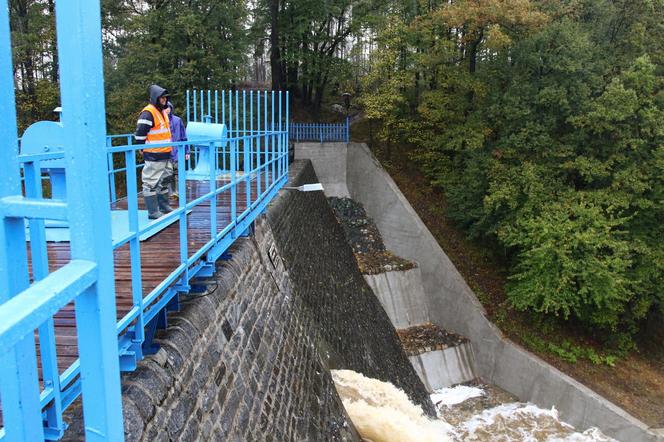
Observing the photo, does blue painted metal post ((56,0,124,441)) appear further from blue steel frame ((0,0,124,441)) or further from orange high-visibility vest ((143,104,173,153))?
orange high-visibility vest ((143,104,173,153))

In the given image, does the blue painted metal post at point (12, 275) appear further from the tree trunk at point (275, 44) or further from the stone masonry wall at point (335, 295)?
the tree trunk at point (275, 44)

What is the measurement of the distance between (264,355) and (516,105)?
10608mm

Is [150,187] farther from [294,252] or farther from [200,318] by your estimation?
[294,252]

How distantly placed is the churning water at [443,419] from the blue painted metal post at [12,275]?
20.4 ft

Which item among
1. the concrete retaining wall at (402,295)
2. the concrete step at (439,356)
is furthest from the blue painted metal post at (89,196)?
the concrete retaining wall at (402,295)

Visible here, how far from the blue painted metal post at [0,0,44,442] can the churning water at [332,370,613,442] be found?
6.21 m

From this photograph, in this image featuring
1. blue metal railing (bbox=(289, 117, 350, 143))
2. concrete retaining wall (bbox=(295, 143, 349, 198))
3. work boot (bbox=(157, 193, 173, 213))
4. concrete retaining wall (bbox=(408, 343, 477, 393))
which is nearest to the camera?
work boot (bbox=(157, 193, 173, 213))

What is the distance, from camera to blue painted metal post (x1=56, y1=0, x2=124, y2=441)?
1.34 metres

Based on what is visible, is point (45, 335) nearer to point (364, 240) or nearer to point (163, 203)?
point (163, 203)

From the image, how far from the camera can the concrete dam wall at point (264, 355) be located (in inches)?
129

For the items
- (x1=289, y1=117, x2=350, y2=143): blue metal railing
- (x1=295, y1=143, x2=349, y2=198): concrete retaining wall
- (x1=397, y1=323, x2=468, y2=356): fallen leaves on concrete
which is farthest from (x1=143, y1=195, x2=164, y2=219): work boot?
(x1=289, y1=117, x2=350, y2=143): blue metal railing

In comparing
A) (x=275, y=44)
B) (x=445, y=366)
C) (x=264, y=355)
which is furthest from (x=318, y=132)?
(x=264, y=355)

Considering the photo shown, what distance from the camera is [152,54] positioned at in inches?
614

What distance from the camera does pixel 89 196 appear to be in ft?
4.56
